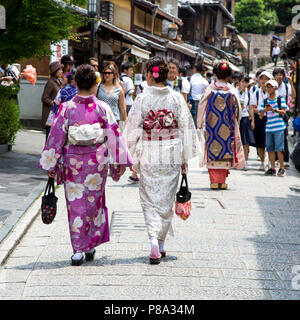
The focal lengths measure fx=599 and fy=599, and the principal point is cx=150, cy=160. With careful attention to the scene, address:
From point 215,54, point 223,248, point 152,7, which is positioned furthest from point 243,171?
point 215,54

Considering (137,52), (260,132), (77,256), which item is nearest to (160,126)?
(77,256)

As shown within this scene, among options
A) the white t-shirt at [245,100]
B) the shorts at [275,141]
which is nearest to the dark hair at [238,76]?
the white t-shirt at [245,100]

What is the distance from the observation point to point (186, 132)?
566 centimetres

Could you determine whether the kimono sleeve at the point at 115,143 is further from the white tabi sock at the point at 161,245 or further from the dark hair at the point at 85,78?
the white tabi sock at the point at 161,245

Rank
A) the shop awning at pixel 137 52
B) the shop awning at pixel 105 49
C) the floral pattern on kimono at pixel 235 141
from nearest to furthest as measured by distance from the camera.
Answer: the floral pattern on kimono at pixel 235 141 < the shop awning at pixel 137 52 < the shop awning at pixel 105 49

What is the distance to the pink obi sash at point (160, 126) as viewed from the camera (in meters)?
5.57

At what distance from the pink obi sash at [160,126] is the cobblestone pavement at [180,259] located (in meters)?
1.04

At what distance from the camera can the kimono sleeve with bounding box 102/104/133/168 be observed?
17.4 feet

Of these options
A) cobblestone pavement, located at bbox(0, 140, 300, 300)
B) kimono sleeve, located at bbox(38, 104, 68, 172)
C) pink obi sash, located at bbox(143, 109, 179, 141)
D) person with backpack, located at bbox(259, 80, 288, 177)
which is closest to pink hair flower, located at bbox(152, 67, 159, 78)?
pink obi sash, located at bbox(143, 109, 179, 141)

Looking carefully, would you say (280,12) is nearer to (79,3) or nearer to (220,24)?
(220,24)

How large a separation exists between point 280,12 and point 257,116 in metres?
68.8

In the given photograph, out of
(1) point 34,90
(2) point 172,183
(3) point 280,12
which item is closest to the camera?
(2) point 172,183

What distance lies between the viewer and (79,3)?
1158 centimetres

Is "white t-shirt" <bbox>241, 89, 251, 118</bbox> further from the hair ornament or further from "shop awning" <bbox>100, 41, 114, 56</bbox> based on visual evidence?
"shop awning" <bbox>100, 41, 114, 56</bbox>
